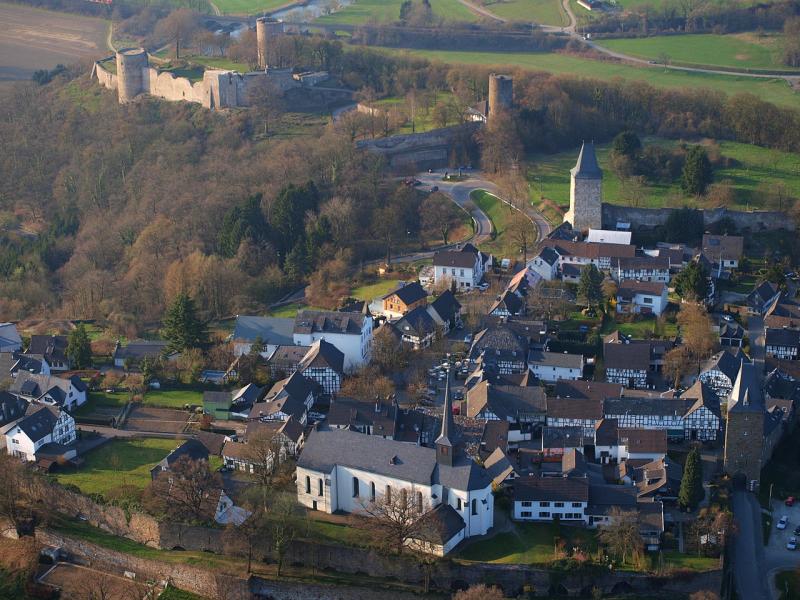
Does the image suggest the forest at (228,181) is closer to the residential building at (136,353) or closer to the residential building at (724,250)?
the residential building at (136,353)

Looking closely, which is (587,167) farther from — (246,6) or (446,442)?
(246,6)

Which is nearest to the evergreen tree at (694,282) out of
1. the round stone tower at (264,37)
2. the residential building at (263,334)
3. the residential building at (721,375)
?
the residential building at (721,375)

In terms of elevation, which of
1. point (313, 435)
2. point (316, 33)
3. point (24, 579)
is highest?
point (316, 33)

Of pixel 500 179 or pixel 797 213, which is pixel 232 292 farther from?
pixel 797 213

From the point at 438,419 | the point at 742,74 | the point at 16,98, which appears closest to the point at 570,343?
the point at 438,419

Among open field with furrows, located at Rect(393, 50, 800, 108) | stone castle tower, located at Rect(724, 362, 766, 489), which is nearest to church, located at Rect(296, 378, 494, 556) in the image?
stone castle tower, located at Rect(724, 362, 766, 489)

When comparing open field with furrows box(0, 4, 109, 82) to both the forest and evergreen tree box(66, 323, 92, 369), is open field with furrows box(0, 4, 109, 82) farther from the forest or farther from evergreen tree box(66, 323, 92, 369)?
evergreen tree box(66, 323, 92, 369)

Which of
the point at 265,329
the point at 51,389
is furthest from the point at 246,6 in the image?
the point at 51,389
